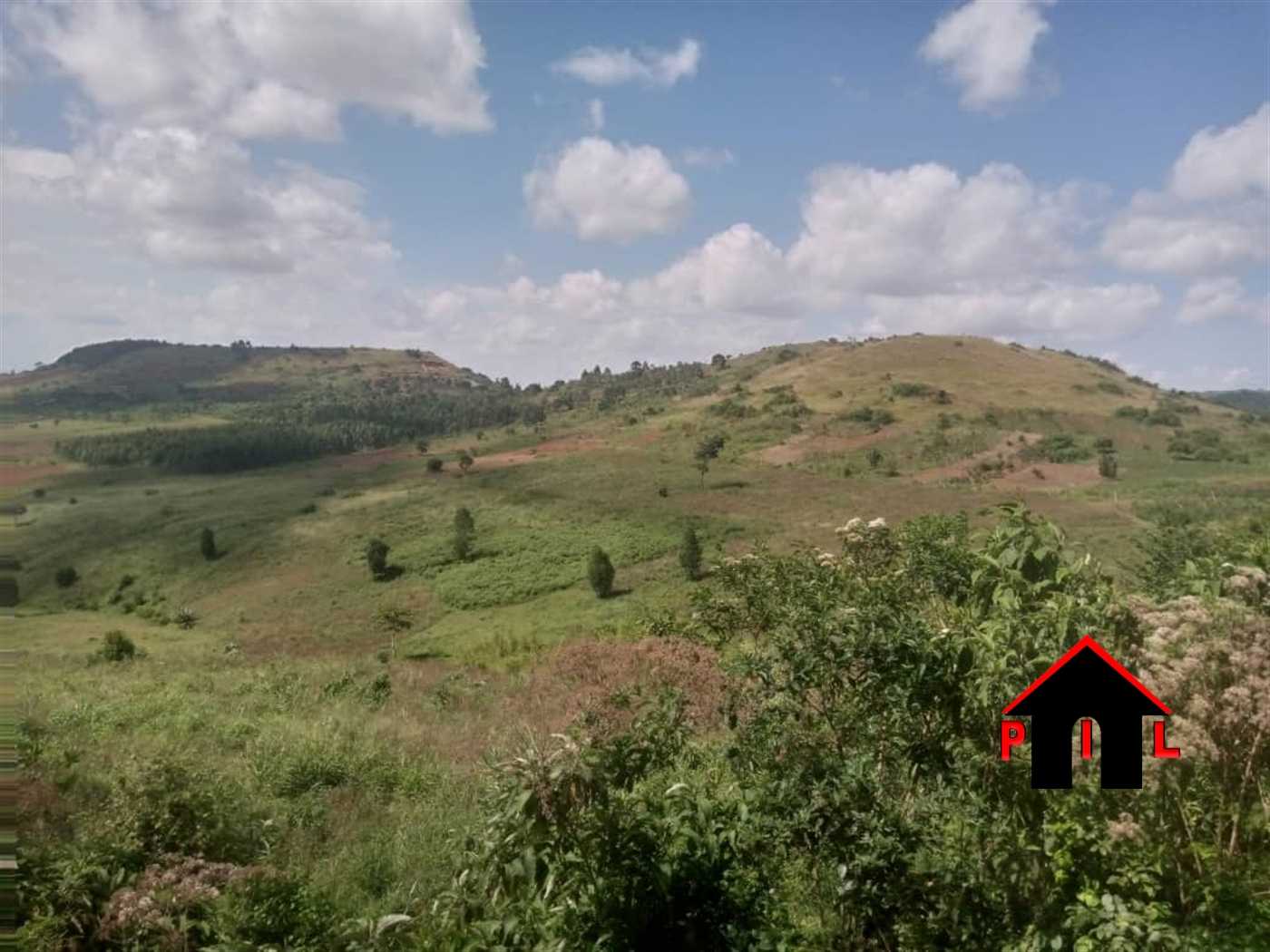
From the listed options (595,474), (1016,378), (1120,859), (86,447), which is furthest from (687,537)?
(1016,378)

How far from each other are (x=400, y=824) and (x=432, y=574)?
37.6 meters

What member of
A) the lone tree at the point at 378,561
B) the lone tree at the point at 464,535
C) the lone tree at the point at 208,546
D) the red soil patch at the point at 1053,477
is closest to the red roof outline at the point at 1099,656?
the lone tree at the point at 464,535

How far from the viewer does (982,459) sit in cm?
6272

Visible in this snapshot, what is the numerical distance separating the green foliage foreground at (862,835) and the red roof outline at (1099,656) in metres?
0.05

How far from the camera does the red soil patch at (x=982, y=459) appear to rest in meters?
59.2

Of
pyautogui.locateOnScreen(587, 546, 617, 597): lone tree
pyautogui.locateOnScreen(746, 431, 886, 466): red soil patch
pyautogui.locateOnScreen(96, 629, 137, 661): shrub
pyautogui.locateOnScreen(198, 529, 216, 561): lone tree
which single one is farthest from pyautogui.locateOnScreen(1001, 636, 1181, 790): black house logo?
pyautogui.locateOnScreen(746, 431, 886, 466): red soil patch

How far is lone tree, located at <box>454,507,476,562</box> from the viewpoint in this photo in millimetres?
44500

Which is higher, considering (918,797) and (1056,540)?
(1056,540)

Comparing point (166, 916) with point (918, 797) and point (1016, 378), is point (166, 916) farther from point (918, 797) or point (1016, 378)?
point (1016, 378)

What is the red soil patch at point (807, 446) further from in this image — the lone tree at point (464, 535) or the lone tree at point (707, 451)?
the lone tree at point (464, 535)

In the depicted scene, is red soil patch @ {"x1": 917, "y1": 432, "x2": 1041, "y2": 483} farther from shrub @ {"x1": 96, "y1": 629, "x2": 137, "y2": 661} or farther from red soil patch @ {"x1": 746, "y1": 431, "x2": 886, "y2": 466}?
shrub @ {"x1": 96, "y1": 629, "x2": 137, "y2": 661}

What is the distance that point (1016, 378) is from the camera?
314 ft

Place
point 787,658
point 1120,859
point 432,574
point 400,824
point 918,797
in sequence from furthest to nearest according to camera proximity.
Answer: point 432,574 < point 400,824 < point 787,658 < point 918,797 < point 1120,859

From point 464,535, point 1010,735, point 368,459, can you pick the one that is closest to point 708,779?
point 1010,735
